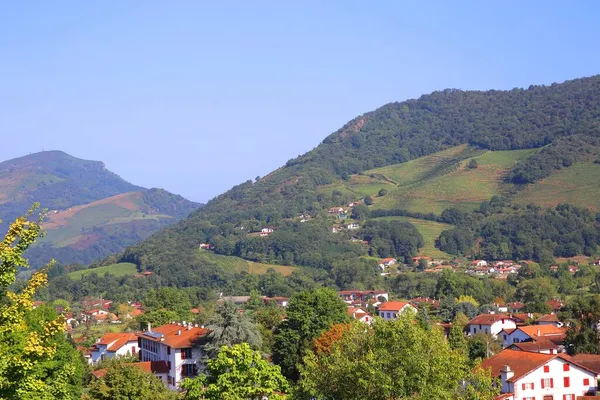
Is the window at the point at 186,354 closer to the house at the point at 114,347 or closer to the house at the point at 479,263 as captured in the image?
the house at the point at 114,347

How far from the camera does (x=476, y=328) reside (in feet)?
249

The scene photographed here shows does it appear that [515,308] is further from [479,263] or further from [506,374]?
[479,263]

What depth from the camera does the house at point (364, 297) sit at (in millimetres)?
113812

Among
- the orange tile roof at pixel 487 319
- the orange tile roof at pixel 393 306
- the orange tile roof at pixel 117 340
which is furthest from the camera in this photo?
the orange tile roof at pixel 393 306

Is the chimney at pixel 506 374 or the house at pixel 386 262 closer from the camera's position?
the chimney at pixel 506 374

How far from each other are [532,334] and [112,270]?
11465 centimetres

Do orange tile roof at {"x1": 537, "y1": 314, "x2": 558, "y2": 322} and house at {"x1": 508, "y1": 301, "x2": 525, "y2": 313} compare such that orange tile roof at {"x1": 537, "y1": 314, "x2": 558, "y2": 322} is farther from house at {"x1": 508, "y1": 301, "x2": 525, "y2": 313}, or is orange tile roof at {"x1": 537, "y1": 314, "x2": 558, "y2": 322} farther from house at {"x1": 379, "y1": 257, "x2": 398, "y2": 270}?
house at {"x1": 379, "y1": 257, "x2": 398, "y2": 270}

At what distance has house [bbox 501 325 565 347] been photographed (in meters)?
62.0

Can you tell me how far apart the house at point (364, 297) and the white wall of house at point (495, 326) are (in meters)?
34.3

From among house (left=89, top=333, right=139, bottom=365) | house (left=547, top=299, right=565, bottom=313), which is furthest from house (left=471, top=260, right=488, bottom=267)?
house (left=89, top=333, right=139, bottom=365)

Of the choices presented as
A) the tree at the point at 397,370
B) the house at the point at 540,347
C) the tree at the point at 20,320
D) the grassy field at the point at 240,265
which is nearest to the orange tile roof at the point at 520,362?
the house at the point at 540,347

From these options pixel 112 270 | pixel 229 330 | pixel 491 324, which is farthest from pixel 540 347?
pixel 112 270

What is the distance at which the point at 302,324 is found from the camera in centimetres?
5091

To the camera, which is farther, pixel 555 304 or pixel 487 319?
pixel 555 304
